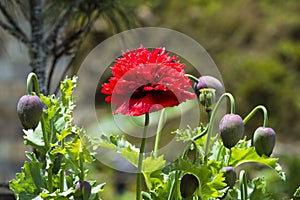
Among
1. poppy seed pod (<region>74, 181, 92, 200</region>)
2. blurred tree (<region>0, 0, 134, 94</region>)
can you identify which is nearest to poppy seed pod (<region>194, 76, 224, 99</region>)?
poppy seed pod (<region>74, 181, 92, 200</region>)

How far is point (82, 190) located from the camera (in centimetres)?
65

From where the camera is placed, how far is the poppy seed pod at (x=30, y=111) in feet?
2.04

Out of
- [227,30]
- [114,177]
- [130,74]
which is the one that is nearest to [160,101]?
A: [130,74]

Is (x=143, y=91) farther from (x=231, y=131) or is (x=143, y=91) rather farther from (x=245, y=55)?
(x=245, y=55)

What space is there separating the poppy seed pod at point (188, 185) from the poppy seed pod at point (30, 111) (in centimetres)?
15

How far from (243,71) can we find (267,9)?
1.04 m

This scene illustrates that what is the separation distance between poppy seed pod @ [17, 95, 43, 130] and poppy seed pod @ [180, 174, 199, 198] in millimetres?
149

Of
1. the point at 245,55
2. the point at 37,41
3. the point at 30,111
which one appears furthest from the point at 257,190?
the point at 245,55

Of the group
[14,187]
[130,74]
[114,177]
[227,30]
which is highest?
[227,30]

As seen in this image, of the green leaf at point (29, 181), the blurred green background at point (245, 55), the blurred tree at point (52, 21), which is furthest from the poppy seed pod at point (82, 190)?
the blurred green background at point (245, 55)

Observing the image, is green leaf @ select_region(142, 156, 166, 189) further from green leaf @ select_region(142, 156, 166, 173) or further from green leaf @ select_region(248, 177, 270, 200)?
green leaf @ select_region(248, 177, 270, 200)

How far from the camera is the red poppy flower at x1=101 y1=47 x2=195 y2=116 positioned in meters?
0.64

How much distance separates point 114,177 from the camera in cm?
321

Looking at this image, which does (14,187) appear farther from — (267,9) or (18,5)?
(267,9)
